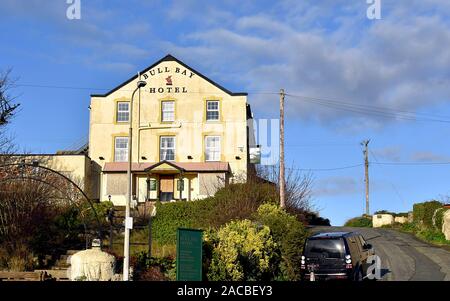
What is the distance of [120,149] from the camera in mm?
50250

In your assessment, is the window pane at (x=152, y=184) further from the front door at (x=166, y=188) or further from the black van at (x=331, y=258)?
the black van at (x=331, y=258)

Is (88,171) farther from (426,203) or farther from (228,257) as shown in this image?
(228,257)

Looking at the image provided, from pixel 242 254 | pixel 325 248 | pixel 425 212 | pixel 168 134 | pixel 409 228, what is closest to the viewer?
pixel 325 248

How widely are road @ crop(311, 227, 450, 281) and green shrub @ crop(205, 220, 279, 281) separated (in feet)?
14.2

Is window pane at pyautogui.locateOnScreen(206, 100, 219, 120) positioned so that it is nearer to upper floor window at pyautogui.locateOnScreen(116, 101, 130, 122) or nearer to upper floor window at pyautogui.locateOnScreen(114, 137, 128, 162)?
upper floor window at pyautogui.locateOnScreen(116, 101, 130, 122)

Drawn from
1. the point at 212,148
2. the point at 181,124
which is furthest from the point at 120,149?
the point at 212,148

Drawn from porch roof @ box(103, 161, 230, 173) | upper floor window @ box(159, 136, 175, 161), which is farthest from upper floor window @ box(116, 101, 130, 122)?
porch roof @ box(103, 161, 230, 173)

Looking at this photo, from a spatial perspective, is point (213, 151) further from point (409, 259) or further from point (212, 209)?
point (409, 259)

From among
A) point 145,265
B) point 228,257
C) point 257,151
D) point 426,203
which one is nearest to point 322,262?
point 228,257

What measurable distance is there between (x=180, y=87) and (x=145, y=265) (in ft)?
93.7

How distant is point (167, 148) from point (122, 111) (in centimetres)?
449

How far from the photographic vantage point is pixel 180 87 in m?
50.0

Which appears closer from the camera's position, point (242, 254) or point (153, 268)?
point (153, 268)

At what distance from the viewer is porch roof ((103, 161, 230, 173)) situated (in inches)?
1884
